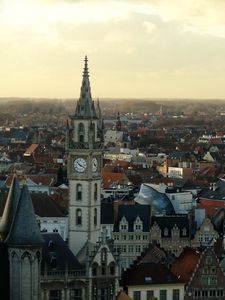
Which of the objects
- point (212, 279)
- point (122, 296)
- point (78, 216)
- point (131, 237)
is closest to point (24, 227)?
point (122, 296)

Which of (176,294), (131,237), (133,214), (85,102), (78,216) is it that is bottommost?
(131,237)

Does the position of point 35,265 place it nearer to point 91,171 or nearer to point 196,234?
point 91,171

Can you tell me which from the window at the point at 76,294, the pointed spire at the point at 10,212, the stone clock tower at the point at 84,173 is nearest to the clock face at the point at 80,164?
the stone clock tower at the point at 84,173

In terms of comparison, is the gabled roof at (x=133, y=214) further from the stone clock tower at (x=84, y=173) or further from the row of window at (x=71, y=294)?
the row of window at (x=71, y=294)

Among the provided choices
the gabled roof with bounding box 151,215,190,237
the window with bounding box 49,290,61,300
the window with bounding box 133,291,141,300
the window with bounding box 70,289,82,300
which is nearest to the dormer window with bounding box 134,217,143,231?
the gabled roof with bounding box 151,215,190,237

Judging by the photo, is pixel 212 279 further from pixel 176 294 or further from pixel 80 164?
pixel 80 164

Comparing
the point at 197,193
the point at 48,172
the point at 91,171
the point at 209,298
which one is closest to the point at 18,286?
the point at 91,171
